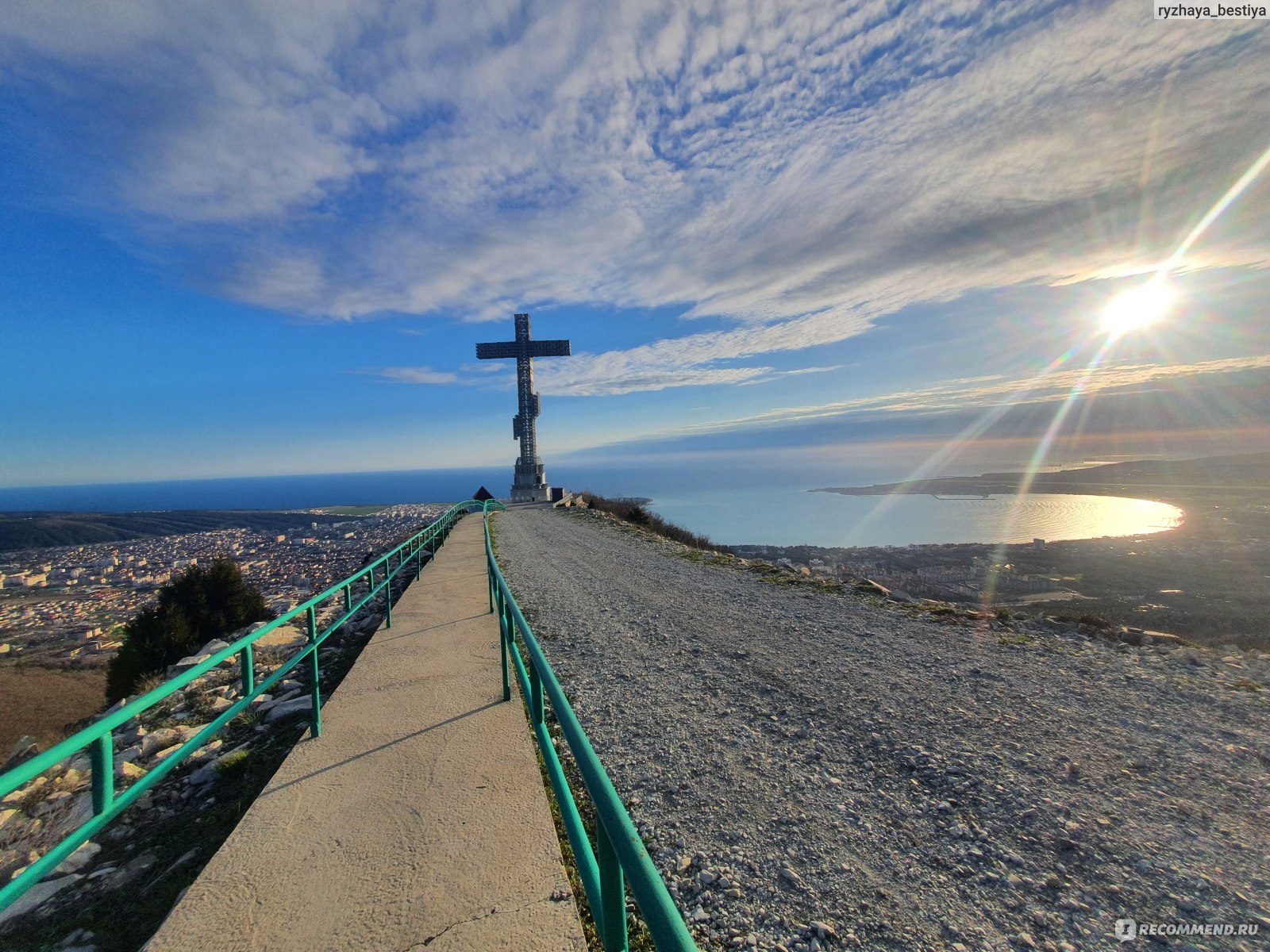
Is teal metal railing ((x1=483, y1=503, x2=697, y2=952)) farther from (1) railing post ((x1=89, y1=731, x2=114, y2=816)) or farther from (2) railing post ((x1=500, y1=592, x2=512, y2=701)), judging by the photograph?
(2) railing post ((x1=500, y1=592, x2=512, y2=701))

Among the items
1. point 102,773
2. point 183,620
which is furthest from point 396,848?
point 183,620

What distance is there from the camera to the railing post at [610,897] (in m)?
1.40

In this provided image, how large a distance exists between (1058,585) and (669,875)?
14021 mm

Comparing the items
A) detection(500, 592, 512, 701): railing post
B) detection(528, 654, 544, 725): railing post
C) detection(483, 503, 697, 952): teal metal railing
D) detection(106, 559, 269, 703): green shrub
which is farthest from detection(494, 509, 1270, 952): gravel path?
detection(106, 559, 269, 703): green shrub

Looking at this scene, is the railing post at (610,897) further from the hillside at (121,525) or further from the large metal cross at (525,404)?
the hillside at (121,525)

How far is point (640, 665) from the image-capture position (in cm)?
618

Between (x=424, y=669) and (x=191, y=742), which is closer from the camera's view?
(x=191, y=742)

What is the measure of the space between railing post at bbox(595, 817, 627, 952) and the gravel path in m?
1.50

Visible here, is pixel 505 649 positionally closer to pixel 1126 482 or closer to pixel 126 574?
pixel 126 574

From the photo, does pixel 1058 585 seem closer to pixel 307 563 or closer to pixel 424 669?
pixel 424 669

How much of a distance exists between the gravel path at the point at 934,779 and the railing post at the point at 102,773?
2656mm

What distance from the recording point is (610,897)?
56.9 inches

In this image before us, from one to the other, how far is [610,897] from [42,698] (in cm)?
2739

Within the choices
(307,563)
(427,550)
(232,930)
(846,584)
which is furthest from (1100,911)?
(307,563)
